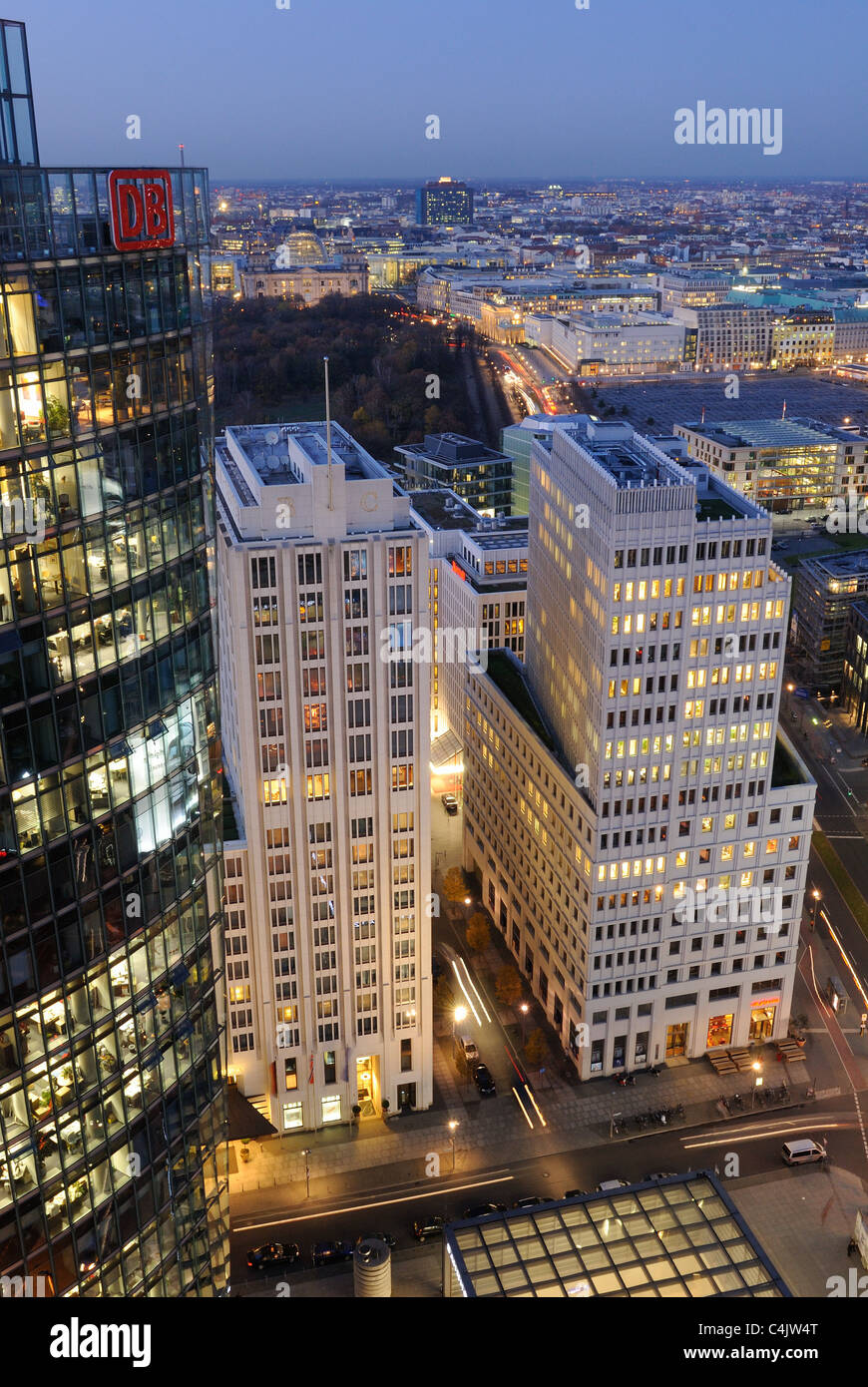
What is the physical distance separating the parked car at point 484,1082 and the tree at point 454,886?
1768 centimetres

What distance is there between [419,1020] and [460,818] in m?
37.7

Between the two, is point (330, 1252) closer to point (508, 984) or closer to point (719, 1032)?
point (508, 984)

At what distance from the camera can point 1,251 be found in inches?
955

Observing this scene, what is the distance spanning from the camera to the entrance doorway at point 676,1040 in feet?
249

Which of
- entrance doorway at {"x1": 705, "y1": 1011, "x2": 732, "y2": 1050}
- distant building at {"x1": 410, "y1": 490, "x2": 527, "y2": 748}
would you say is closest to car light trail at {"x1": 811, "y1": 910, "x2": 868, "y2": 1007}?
entrance doorway at {"x1": 705, "y1": 1011, "x2": 732, "y2": 1050}

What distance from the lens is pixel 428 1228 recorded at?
62500mm

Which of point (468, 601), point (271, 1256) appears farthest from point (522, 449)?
point (271, 1256)

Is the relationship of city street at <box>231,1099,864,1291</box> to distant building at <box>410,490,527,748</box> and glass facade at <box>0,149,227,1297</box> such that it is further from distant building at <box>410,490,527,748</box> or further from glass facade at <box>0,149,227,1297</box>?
distant building at <box>410,490,527,748</box>

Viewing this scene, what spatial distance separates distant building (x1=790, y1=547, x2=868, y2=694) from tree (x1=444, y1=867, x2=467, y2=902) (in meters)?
55.8

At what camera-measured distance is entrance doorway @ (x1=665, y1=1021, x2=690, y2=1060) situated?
7600 cm

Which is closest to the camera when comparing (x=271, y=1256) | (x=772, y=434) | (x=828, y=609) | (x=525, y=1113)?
(x=271, y=1256)

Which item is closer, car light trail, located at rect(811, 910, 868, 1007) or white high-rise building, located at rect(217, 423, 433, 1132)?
white high-rise building, located at rect(217, 423, 433, 1132)

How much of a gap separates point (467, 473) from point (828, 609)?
169 ft
